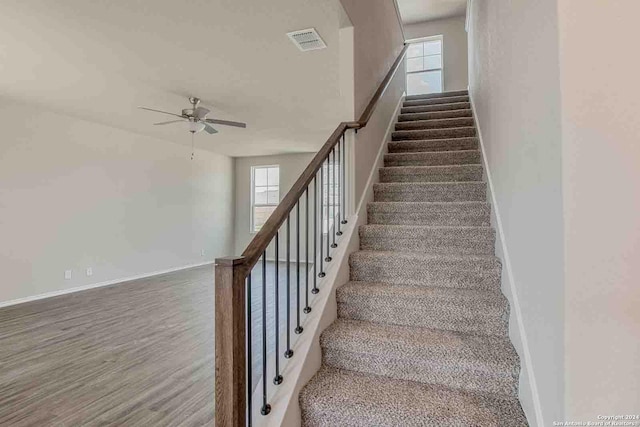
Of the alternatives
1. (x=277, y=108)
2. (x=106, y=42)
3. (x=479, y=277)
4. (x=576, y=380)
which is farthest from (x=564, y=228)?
(x=277, y=108)

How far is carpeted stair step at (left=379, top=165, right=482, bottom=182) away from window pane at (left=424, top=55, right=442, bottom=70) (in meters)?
4.95

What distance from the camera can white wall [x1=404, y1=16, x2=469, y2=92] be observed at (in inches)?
273

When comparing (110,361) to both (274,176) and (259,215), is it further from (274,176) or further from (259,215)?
(274,176)

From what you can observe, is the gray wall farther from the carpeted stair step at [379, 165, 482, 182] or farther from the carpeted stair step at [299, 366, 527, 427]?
the carpeted stair step at [299, 366, 527, 427]

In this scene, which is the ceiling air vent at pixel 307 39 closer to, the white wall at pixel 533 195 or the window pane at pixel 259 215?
the white wall at pixel 533 195

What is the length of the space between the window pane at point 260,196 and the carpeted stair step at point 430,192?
618cm

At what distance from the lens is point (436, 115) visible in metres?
4.38

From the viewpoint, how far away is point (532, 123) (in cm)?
129

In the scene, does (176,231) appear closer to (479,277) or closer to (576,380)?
(479,277)

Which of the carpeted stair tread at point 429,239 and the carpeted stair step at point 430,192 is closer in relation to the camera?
the carpeted stair tread at point 429,239

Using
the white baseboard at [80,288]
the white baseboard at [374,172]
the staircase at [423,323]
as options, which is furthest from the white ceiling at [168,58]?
the white baseboard at [80,288]

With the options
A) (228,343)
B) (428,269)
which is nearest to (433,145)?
(428,269)

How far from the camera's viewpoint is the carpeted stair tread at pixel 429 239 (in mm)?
2312

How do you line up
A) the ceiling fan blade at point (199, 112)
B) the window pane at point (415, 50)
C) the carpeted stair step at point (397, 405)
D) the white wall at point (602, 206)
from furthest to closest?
the window pane at point (415, 50), the ceiling fan blade at point (199, 112), the carpeted stair step at point (397, 405), the white wall at point (602, 206)
